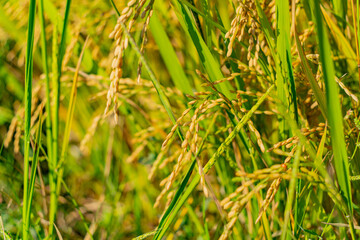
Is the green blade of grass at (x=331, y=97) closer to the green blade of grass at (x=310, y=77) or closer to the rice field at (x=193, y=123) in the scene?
the rice field at (x=193, y=123)

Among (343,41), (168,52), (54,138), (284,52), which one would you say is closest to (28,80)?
(54,138)

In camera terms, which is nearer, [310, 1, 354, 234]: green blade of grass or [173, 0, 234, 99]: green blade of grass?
[310, 1, 354, 234]: green blade of grass

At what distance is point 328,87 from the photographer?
0.75m

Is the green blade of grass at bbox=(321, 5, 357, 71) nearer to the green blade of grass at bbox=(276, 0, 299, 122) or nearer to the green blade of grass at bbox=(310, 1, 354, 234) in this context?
the green blade of grass at bbox=(276, 0, 299, 122)

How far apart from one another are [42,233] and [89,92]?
0.86m

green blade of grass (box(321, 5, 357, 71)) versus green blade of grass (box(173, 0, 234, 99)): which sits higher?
green blade of grass (box(173, 0, 234, 99))

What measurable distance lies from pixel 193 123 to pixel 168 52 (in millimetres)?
466

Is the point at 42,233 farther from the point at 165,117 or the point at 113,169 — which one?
the point at 165,117

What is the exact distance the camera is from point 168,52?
1264mm

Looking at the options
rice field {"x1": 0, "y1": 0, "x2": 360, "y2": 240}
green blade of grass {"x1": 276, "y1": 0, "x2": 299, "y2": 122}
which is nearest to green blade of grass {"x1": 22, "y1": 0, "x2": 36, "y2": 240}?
rice field {"x1": 0, "y1": 0, "x2": 360, "y2": 240}

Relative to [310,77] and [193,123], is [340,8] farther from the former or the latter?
[193,123]

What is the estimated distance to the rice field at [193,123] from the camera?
87 centimetres

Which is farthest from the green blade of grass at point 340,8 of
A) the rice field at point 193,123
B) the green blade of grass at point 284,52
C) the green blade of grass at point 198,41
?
the green blade of grass at point 198,41

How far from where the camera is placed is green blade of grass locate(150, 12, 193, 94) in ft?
4.03
